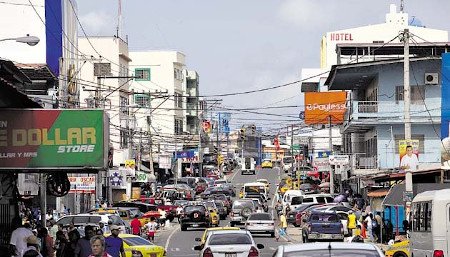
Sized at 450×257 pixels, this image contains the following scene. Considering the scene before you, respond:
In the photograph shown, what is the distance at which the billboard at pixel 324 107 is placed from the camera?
87.2 m

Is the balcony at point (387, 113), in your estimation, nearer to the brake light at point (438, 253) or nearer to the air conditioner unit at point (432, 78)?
the air conditioner unit at point (432, 78)

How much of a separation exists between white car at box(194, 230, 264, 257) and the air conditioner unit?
1539 inches

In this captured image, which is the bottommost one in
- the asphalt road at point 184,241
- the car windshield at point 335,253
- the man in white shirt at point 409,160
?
the asphalt road at point 184,241

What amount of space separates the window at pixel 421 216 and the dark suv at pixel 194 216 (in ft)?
98.9

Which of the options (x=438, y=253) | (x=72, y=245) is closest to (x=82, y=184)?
(x=72, y=245)

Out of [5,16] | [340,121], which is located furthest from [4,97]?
[340,121]

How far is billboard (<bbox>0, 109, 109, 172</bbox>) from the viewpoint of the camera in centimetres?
2408

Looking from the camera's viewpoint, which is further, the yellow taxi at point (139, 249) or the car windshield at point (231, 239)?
the yellow taxi at point (139, 249)

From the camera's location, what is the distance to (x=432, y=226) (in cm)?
2517

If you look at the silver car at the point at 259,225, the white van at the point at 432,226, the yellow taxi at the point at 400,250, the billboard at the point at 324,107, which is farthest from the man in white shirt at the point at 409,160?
the billboard at the point at 324,107

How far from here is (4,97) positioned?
23.2 meters

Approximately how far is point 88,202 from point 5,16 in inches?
603

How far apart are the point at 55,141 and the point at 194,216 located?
1361 inches

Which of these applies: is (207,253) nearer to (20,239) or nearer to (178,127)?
(20,239)
